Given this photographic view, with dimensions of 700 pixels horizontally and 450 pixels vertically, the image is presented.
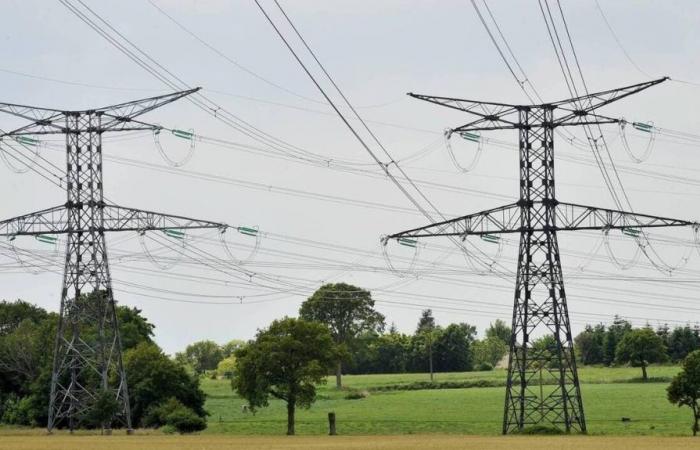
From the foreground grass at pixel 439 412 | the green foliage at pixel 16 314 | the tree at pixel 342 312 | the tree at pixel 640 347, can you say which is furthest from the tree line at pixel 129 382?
the tree at pixel 640 347

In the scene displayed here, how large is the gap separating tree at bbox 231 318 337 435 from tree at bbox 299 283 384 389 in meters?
77.9

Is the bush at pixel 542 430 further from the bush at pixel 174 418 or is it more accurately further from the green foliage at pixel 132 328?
the green foliage at pixel 132 328

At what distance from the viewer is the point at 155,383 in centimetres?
8981

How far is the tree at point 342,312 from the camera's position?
545 feet

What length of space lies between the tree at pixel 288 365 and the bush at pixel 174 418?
3785mm

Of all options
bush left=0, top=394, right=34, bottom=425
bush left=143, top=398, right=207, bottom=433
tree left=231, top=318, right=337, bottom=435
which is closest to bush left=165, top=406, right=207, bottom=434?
bush left=143, top=398, right=207, bottom=433

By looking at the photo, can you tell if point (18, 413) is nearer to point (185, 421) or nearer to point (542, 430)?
point (185, 421)

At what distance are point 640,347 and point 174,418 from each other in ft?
332

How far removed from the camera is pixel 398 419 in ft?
323

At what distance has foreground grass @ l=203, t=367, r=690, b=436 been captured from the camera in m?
84.2

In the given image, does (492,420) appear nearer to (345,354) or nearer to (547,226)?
(345,354)

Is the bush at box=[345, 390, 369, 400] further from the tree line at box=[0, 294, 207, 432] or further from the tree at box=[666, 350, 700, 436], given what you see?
the tree at box=[666, 350, 700, 436]

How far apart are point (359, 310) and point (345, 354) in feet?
267
